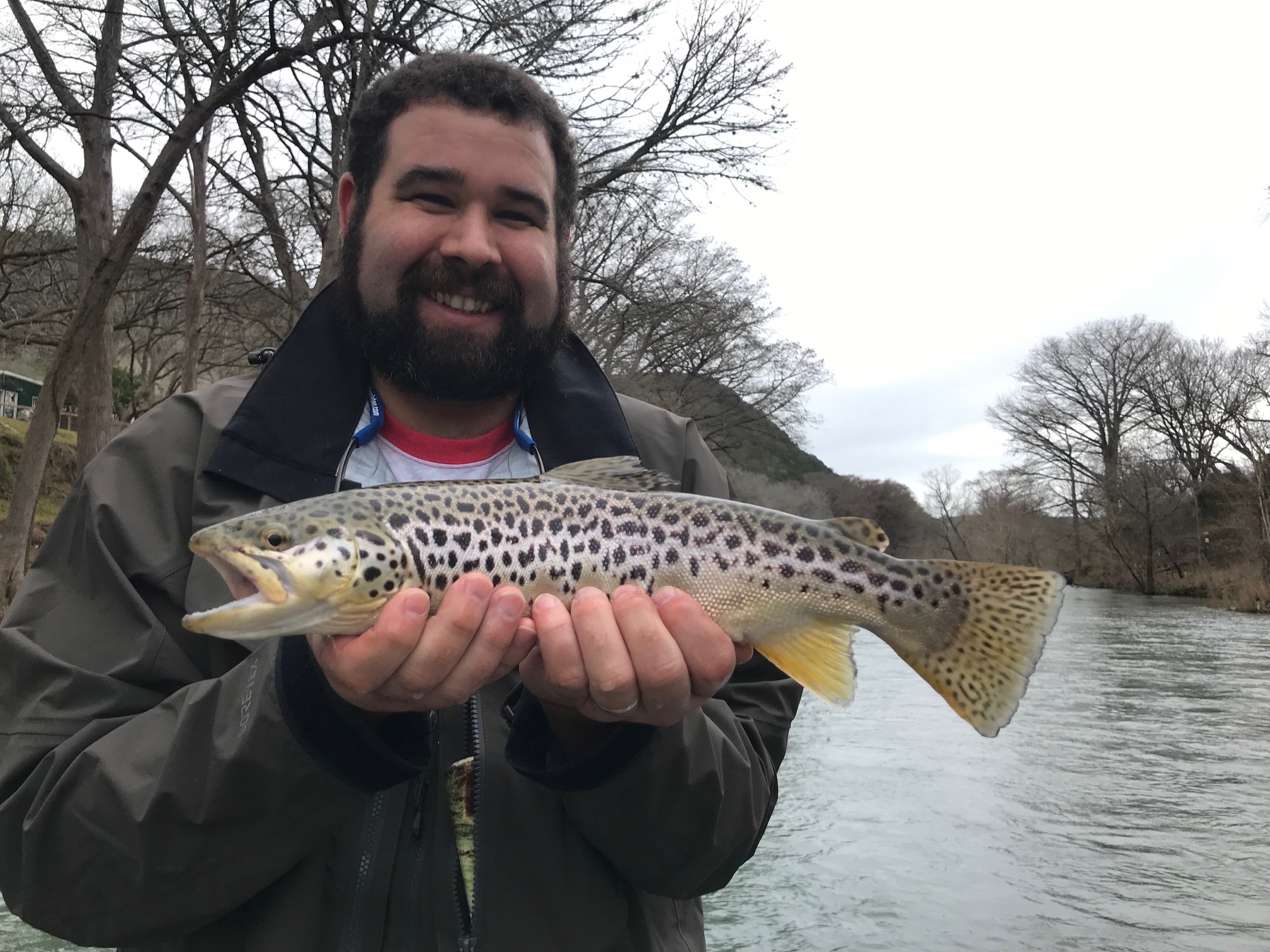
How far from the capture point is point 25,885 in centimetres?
221

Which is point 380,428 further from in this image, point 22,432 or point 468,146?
point 22,432

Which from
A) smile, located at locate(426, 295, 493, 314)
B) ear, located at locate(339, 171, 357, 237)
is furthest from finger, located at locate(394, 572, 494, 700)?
ear, located at locate(339, 171, 357, 237)

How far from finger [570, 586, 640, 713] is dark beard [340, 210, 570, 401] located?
1056mm

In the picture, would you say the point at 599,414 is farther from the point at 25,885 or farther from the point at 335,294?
the point at 25,885

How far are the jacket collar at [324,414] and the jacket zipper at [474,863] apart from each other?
0.86m

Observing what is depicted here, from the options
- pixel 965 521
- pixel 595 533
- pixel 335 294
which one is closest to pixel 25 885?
pixel 595 533

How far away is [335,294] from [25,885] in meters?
1.92

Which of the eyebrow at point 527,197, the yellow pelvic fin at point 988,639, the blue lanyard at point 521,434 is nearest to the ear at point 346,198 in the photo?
the eyebrow at point 527,197

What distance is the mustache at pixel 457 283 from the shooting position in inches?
122

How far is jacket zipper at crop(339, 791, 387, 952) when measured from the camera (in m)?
2.29

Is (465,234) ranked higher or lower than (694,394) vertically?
lower

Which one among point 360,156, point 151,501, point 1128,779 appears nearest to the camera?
point 151,501

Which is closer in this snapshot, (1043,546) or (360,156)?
(360,156)

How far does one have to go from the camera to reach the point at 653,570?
2512mm
